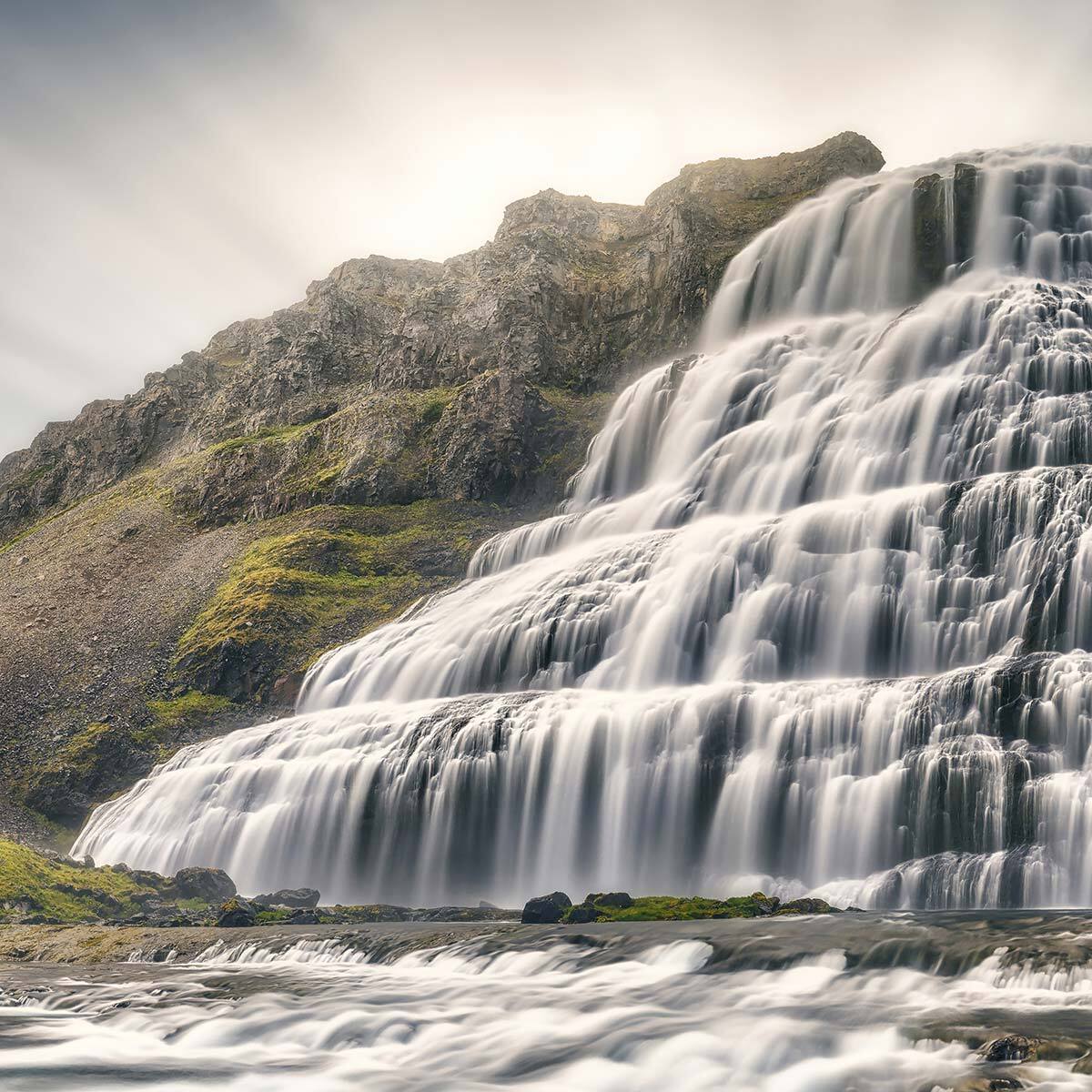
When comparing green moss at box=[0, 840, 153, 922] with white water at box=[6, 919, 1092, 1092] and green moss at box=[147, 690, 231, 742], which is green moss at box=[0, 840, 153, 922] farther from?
green moss at box=[147, 690, 231, 742]

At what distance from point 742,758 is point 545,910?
254 inches

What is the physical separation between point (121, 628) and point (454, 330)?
31797 mm

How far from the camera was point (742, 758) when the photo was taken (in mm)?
22750

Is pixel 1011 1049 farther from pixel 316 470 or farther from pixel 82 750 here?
pixel 316 470

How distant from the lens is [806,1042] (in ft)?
33.8

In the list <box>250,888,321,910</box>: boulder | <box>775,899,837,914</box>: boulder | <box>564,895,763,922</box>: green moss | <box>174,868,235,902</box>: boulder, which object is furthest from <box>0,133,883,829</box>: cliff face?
<box>775,899,837,914</box>: boulder

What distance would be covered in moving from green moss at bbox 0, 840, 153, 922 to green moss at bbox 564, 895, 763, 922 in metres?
15.2

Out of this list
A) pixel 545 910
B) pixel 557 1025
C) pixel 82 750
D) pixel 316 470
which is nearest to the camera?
pixel 557 1025

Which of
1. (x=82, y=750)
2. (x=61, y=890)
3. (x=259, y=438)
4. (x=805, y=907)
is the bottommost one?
(x=61, y=890)

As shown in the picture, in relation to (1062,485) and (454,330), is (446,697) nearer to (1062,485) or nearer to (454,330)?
(1062,485)

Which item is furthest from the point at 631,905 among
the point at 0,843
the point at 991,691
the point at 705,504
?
the point at 705,504

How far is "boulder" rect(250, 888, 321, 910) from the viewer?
986 inches

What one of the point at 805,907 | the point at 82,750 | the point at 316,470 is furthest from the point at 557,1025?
the point at 316,470

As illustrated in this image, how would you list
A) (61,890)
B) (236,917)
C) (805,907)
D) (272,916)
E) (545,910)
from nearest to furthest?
(805,907)
(545,910)
(236,917)
(272,916)
(61,890)
